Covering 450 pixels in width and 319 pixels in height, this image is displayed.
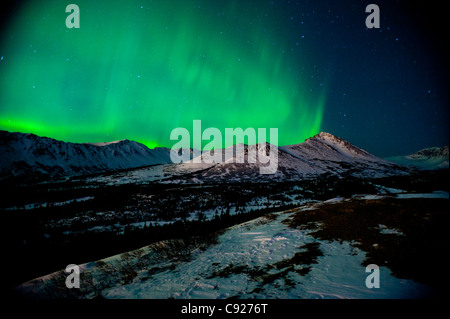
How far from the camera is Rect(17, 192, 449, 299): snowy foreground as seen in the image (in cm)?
711

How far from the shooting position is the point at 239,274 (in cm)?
892

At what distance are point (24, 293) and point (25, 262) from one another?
6.04 metres

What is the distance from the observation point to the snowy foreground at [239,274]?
23.3 feet

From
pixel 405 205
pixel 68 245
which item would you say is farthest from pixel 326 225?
pixel 68 245

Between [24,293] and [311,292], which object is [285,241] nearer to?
[311,292]

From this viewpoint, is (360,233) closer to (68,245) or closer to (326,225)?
(326,225)

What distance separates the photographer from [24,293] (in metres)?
8.86

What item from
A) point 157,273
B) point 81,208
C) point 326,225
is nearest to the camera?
point 157,273

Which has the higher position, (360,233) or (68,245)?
(360,233)

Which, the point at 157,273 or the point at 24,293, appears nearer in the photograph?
the point at 24,293
